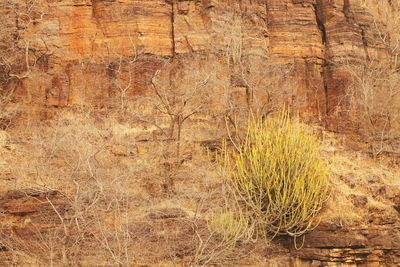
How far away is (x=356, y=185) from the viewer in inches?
588

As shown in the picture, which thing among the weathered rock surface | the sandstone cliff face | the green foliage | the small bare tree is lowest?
the weathered rock surface

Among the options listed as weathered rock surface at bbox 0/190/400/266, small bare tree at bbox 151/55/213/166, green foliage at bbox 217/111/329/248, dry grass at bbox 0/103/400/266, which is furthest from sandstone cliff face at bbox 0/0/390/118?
weathered rock surface at bbox 0/190/400/266

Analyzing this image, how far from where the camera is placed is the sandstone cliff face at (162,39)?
23438 millimetres

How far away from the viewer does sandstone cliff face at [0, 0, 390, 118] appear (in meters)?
23.4

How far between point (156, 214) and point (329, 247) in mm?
4990

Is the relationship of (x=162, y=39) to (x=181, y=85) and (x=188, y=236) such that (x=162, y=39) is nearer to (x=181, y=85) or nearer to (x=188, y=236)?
(x=181, y=85)

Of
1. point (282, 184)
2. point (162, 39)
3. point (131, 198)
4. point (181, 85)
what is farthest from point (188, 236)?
point (162, 39)

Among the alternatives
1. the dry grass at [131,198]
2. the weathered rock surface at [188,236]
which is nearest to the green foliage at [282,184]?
the weathered rock surface at [188,236]

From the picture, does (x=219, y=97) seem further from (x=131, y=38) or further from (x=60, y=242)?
(x=60, y=242)

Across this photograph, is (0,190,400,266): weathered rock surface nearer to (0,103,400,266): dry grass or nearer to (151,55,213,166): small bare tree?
(0,103,400,266): dry grass

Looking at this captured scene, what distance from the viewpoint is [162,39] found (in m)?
24.7

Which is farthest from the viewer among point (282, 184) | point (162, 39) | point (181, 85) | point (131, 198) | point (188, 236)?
point (162, 39)

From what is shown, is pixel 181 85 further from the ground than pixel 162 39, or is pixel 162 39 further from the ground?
pixel 162 39

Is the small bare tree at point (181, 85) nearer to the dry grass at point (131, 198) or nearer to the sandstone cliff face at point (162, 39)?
the sandstone cliff face at point (162, 39)
